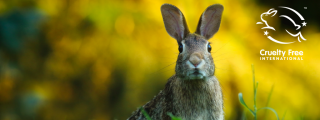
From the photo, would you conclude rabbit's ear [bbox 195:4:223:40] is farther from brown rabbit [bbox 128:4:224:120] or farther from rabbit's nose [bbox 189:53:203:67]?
rabbit's nose [bbox 189:53:203:67]

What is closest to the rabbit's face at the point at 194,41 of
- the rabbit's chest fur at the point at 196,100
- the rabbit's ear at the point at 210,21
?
the rabbit's ear at the point at 210,21

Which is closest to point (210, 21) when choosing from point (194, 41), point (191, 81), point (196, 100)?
point (194, 41)

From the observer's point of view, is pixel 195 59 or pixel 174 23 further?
pixel 174 23

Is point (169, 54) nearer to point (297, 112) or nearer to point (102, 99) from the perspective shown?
point (102, 99)

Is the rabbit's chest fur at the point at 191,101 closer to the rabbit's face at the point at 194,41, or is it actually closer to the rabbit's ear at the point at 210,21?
the rabbit's face at the point at 194,41

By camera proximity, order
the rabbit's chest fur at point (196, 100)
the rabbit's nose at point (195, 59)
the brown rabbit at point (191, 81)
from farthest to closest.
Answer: the rabbit's chest fur at point (196, 100) < the brown rabbit at point (191, 81) < the rabbit's nose at point (195, 59)

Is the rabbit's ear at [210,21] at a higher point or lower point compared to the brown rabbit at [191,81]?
higher

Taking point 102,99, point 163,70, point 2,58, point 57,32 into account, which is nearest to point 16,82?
point 2,58

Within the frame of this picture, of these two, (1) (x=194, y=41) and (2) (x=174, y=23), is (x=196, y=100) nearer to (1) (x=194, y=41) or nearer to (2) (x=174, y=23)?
(1) (x=194, y=41)
